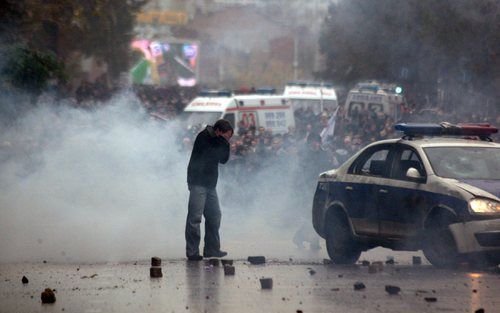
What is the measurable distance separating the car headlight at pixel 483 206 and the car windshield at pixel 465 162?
2.07 ft

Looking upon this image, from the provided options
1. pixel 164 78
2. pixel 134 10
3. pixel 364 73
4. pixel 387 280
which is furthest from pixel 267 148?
pixel 164 78

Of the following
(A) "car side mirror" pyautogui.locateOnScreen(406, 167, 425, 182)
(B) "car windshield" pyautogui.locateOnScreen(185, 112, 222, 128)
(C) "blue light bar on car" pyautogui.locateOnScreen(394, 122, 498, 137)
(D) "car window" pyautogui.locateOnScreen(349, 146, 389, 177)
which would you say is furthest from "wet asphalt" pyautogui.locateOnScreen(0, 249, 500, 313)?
(B) "car windshield" pyautogui.locateOnScreen(185, 112, 222, 128)

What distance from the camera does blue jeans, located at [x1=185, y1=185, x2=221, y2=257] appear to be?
1197cm

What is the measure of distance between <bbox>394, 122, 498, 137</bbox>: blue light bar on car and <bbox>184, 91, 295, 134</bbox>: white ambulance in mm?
13038

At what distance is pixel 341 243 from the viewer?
11.8 meters

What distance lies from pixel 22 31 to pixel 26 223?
297 inches

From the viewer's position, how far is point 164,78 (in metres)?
65.5

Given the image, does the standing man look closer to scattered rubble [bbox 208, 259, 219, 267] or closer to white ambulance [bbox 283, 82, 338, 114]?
scattered rubble [bbox 208, 259, 219, 267]

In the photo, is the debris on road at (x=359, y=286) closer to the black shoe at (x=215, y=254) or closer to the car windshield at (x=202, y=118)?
the black shoe at (x=215, y=254)

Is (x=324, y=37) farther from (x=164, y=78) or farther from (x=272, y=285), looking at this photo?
(x=272, y=285)

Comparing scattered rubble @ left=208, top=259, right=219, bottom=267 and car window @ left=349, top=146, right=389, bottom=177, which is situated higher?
car window @ left=349, top=146, right=389, bottom=177

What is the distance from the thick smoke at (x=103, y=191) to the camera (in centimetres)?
1362

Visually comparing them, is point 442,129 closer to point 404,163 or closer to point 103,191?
point 404,163

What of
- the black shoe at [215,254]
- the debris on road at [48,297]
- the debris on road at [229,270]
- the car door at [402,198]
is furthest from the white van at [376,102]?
the debris on road at [48,297]
